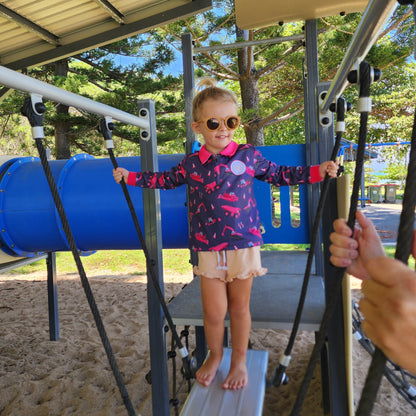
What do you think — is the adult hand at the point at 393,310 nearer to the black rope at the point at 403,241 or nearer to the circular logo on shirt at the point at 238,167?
the black rope at the point at 403,241

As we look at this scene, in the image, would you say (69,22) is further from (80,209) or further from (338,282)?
(338,282)

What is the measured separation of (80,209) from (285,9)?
182 cm

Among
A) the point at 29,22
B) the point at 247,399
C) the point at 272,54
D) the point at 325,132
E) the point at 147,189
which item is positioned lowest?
the point at 247,399

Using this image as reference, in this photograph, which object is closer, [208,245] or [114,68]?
[208,245]

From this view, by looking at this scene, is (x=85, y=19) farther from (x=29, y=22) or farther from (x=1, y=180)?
(x=1, y=180)

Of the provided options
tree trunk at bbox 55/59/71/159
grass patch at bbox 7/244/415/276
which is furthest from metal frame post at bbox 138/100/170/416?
tree trunk at bbox 55/59/71/159

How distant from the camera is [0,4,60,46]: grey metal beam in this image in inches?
115

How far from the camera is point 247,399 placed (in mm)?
1397

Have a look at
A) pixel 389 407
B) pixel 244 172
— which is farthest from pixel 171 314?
pixel 389 407

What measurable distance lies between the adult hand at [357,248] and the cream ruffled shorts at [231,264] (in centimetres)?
85

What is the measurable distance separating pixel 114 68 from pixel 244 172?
783 centimetres

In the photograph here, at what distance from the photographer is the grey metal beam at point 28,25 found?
292 cm

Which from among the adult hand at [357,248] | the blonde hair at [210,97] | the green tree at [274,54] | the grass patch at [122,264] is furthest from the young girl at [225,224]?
the grass patch at [122,264]

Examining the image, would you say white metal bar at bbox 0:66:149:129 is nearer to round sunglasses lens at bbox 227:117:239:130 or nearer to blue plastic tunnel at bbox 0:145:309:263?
round sunglasses lens at bbox 227:117:239:130
